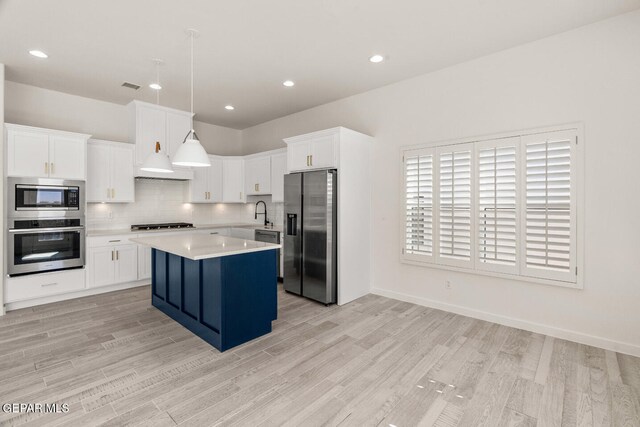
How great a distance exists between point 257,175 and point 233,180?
0.63 m

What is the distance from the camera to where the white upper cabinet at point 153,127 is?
5062 mm

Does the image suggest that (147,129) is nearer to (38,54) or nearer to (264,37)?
(38,54)

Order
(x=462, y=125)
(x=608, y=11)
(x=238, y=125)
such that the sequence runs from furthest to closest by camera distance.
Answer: (x=238, y=125)
(x=462, y=125)
(x=608, y=11)

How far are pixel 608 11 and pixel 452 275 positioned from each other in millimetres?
2948

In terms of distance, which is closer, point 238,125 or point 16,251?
point 16,251

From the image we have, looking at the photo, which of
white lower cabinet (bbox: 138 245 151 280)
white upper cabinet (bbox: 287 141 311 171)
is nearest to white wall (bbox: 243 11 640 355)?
white upper cabinet (bbox: 287 141 311 171)

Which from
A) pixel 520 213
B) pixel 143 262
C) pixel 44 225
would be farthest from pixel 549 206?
pixel 44 225

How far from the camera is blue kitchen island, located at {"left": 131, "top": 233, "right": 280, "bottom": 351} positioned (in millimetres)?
2920

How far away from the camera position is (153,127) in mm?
5203

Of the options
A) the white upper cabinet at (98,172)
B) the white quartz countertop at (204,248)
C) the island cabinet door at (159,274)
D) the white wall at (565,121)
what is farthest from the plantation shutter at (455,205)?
the white upper cabinet at (98,172)

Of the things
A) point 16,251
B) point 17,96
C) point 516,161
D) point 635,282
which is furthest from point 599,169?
point 17,96

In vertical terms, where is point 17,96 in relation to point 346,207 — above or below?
above

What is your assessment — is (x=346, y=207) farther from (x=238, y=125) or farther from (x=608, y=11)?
(x=238, y=125)

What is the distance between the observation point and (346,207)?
4297 millimetres
